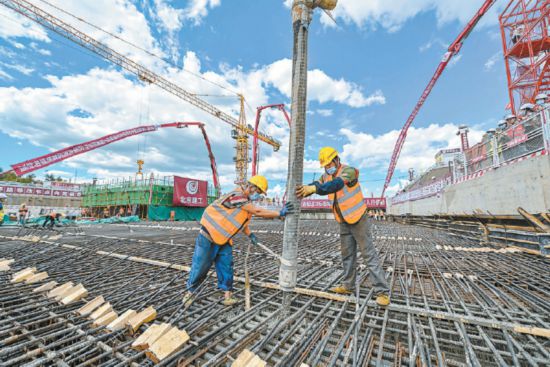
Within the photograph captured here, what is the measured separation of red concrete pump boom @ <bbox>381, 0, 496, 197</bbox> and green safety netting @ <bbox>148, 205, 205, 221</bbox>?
1281 inches

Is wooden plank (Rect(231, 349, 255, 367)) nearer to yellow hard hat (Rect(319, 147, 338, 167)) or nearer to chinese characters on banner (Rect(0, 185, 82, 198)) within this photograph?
yellow hard hat (Rect(319, 147, 338, 167))

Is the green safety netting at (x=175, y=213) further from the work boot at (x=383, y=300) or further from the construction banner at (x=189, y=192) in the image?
the work boot at (x=383, y=300)

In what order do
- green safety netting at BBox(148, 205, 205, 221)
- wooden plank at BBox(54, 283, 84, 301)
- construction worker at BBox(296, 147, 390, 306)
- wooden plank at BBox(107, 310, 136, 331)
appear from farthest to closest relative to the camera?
1. green safety netting at BBox(148, 205, 205, 221)
2. construction worker at BBox(296, 147, 390, 306)
3. wooden plank at BBox(54, 283, 84, 301)
4. wooden plank at BBox(107, 310, 136, 331)

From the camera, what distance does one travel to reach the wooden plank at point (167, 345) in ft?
5.24

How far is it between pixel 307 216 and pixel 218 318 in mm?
29501

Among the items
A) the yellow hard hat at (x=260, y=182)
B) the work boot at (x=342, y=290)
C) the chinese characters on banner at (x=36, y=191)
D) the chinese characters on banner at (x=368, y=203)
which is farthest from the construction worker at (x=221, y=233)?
the chinese characters on banner at (x=36, y=191)

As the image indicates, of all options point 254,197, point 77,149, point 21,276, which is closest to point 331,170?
point 254,197

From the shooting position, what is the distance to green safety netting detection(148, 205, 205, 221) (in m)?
23.0

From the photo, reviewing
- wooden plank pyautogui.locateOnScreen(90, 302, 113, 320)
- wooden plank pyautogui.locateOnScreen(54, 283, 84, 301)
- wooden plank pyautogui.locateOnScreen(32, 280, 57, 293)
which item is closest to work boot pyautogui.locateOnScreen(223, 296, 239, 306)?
wooden plank pyautogui.locateOnScreen(90, 302, 113, 320)

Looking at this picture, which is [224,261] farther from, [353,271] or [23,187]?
[23,187]

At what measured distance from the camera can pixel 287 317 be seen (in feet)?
7.15

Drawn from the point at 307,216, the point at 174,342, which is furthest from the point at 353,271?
the point at 307,216

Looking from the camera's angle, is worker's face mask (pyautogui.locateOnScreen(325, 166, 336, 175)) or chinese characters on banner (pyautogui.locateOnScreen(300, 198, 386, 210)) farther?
chinese characters on banner (pyautogui.locateOnScreen(300, 198, 386, 210))

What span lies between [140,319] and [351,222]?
2262 mm
